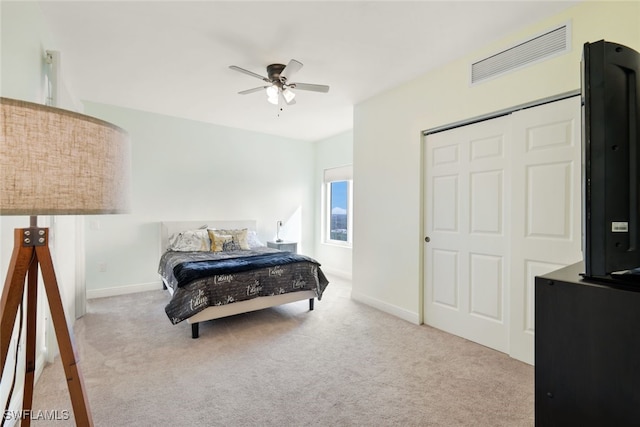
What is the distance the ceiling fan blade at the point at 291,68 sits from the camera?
241cm

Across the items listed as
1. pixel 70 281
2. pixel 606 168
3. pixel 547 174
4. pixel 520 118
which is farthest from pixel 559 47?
pixel 70 281

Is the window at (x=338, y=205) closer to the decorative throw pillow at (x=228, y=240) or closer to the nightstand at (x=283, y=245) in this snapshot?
the nightstand at (x=283, y=245)

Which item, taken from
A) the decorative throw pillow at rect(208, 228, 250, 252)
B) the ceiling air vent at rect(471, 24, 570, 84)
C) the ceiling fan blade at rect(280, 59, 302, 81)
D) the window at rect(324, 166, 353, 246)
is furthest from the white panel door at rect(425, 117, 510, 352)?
the decorative throw pillow at rect(208, 228, 250, 252)

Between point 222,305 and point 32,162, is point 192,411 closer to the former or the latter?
point 222,305

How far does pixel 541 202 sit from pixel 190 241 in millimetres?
3927

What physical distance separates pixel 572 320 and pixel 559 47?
2195 millimetres

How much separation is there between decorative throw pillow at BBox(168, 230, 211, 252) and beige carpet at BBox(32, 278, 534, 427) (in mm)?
1085

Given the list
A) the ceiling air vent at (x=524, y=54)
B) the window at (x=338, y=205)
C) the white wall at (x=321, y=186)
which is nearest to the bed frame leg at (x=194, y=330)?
the white wall at (x=321, y=186)

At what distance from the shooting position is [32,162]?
734 mm

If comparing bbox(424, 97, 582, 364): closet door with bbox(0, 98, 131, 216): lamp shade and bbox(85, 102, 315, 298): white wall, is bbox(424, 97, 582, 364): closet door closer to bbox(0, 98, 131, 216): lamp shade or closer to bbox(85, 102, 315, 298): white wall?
bbox(0, 98, 131, 216): lamp shade

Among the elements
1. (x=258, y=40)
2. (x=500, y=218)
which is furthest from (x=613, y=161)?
(x=258, y=40)

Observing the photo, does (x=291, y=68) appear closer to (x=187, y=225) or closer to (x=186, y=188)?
(x=186, y=188)

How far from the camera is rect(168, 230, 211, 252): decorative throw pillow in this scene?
4.01m

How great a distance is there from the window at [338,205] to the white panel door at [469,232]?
2.35 meters
